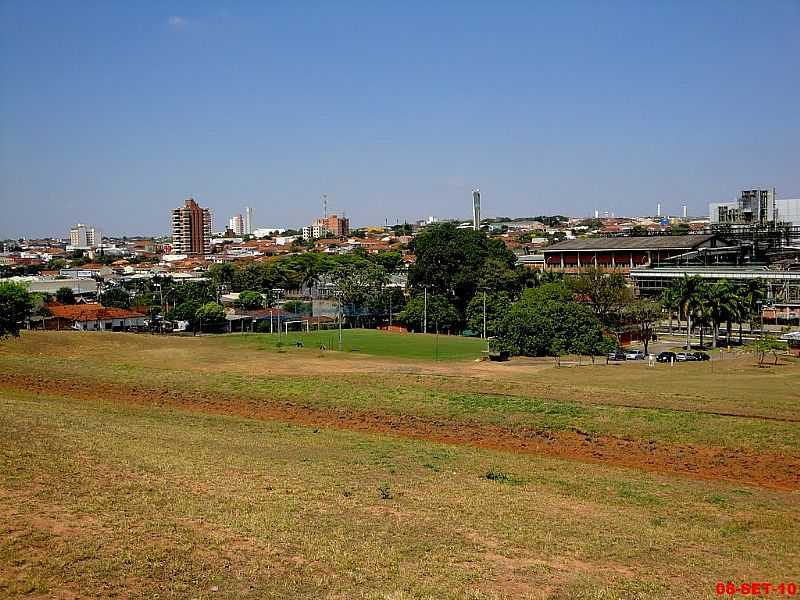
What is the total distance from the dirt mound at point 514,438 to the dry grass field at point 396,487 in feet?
0.32

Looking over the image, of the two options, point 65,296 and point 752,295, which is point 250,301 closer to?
point 65,296

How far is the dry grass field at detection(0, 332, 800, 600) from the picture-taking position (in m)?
12.4

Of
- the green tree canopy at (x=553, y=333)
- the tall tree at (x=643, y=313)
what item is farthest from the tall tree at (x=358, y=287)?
the green tree canopy at (x=553, y=333)

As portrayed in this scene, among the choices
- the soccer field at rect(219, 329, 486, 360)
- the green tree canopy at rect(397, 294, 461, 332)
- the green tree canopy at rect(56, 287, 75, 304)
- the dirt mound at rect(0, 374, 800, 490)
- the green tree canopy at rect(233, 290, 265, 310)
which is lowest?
the dirt mound at rect(0, 374, 800, 490)

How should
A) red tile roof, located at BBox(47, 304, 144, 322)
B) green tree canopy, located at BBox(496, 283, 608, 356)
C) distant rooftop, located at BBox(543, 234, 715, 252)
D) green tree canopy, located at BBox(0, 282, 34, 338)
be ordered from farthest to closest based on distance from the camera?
distant rooftop, located at BBox(543, 234, 715, 252) < red tile roof, located at BBox(47, 304, 144, 322) < green tree canopy, located at BBox(496, 283, 608, 356) < green tree canopy, located at BBox(0, 282, 34, 338)

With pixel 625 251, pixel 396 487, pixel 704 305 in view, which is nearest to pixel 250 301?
pixel 625 251

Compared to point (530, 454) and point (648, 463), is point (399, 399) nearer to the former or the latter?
point (530, 454)

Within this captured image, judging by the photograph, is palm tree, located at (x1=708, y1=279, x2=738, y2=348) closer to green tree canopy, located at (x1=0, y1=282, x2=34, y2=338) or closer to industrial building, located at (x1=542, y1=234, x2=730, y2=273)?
industrial building, located at (x1=542, y1=234, x2=730, y2=273)

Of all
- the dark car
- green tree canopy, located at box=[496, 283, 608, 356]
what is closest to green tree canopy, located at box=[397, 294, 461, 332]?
green tree canopy, located at box=[496, 283, 608, 356]

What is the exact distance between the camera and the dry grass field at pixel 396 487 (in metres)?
12.4

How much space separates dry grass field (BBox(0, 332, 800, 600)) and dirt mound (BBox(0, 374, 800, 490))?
0.10 meters

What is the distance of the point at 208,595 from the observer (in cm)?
1147

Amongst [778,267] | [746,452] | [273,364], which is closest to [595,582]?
[746,452]

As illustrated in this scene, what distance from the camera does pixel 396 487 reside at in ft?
58.0
